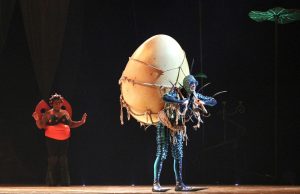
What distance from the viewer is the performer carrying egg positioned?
5523mm

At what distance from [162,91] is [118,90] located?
3.87ft

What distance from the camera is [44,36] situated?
21.4 ft

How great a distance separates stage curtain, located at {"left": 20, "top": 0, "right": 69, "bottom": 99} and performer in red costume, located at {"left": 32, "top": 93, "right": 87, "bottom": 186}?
346 mm

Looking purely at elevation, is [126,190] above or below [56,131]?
below

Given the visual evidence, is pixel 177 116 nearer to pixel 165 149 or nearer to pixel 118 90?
pixel 165 149

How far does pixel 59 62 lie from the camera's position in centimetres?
654

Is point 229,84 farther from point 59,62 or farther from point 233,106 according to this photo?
point 59,62

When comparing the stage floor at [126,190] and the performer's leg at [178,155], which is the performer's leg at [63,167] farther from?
the performer's leg at [178,155]

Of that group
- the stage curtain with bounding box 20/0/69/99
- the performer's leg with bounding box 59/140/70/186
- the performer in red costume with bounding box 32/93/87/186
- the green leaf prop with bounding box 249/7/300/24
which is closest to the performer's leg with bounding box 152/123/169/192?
the performer in red costume with bounding box 32/93/87/186

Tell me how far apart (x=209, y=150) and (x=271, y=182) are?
0.70 m

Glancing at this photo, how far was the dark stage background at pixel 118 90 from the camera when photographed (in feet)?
21.6

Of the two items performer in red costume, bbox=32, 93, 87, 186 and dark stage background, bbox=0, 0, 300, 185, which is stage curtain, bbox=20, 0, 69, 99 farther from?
performer in red costume, bbox=32, 93, 87, 186

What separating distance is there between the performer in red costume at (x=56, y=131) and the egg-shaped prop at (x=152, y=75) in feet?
2.48

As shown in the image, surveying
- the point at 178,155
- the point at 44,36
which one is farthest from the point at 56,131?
the point at 178,155
